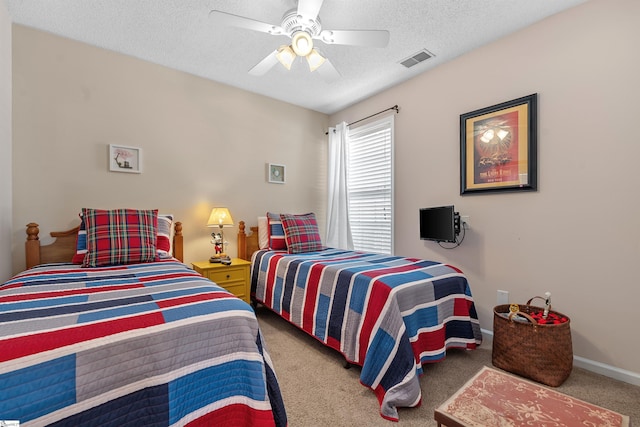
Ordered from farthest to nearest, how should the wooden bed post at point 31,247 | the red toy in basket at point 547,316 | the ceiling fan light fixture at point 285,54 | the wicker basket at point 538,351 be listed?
the wooden bed post at point 31,247 → the ceiling fan light fixture at point 285,54 → the red toy in basket at point 547,316 → the wicker basket at point 538,351

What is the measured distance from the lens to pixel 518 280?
2383mm

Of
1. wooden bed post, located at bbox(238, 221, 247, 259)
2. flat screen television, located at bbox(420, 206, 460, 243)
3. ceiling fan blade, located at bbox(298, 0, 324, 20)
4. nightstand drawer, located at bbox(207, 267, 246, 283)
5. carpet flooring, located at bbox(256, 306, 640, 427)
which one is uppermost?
ceiling fan blade, located at bbox(298, 0, 324, 20)

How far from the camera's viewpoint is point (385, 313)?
1729 mm

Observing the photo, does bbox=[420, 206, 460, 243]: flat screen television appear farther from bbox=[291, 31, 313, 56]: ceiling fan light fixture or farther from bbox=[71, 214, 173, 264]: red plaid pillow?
bbox=[71, 214, 173, 264]: red plaid pillow

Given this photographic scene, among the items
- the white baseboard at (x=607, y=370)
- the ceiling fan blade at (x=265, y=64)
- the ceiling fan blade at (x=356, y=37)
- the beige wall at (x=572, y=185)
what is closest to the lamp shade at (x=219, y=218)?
the ceiling fan blade at (x=265, y=64)

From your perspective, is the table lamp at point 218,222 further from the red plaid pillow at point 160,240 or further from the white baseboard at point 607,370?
the white baseboard at point 607,370

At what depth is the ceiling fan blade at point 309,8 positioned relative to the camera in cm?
172

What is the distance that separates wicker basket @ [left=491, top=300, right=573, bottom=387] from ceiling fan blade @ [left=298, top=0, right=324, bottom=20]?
7.80 ft

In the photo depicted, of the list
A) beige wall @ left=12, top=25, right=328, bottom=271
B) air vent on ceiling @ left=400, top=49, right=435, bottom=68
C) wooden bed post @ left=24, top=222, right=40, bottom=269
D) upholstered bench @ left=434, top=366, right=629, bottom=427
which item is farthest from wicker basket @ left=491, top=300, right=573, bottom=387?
wooden bed post @ left=24, top=222, right=40, bottom=269

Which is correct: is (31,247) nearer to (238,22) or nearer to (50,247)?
(50,247)

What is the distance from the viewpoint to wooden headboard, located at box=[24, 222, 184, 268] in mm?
2262

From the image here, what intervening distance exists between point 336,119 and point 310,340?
3.04 meters

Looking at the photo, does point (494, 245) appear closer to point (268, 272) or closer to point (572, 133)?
point (572, 133)

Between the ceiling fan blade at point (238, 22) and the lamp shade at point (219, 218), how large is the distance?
1.78m
